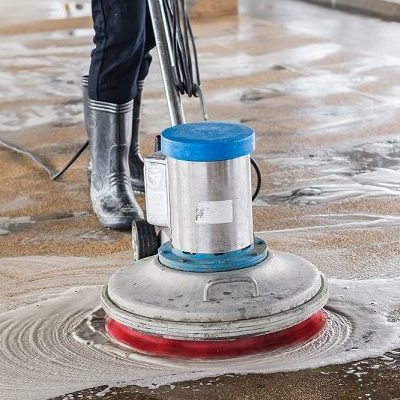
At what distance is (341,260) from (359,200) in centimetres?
60

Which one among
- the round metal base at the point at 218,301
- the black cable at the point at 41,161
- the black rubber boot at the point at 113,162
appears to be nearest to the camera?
the round metal base at the point at 218,301

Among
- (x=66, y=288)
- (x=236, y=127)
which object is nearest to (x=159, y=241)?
(x=66, y=288)

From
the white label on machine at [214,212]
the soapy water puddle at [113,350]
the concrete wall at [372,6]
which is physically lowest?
the concrete wall at [372,6]

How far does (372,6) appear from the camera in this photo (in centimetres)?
815

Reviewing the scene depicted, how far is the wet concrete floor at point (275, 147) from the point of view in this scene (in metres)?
2.51

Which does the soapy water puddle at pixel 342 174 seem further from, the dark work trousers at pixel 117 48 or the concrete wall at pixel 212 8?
the concrete wall at pixel 212 8

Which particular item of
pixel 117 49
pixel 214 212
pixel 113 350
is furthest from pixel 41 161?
pixel 214 212

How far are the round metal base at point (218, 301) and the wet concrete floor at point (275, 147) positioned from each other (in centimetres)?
11

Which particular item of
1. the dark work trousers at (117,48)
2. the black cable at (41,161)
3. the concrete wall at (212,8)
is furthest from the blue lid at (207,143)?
the concrete wall at (212,8)

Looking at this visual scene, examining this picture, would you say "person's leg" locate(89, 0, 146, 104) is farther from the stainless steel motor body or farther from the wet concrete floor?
the stainless steel motor body

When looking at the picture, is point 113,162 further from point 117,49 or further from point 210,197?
point 210,197

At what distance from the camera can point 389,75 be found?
534 centimetres

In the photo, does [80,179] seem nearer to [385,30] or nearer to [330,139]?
[330,139]

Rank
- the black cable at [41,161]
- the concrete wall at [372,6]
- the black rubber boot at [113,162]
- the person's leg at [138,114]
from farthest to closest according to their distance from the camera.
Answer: the concrete wall at [372,6]
the black cable at [41,161]
the person's leg at [138,114]
the black rubber boot at [113,162]
